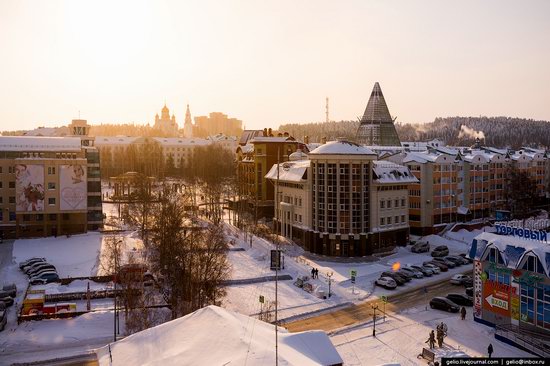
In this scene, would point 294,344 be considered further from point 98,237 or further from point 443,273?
point 98,237

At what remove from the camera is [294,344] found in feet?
62.5

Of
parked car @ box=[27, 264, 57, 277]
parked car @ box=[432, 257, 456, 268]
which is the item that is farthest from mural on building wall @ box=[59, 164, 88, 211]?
parked car @ box=[432, 257, 456, 268]

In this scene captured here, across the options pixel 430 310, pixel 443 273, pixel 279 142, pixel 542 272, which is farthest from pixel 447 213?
pixel 542 272

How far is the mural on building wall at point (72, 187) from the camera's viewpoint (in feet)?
184

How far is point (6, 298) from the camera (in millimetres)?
33375

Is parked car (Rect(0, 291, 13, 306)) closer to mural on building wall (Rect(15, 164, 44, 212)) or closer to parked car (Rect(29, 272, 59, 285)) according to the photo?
parked car (Rect(29, 272, 59, 285))

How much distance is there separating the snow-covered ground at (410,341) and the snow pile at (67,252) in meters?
22.5

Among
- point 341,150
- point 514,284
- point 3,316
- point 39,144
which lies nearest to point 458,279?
point 514,284

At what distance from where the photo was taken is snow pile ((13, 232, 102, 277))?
1651 inches

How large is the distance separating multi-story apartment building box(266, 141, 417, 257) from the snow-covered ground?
16682 millimetres

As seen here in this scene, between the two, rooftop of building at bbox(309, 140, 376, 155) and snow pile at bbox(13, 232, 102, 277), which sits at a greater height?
rooftop of building at bbox(309, 140, 376, 155)

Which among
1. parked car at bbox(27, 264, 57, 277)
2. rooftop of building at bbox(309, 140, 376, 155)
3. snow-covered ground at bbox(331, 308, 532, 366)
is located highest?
rooftop of building at bbox(309, 140, 376, 155)

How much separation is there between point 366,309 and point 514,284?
9.59 metres

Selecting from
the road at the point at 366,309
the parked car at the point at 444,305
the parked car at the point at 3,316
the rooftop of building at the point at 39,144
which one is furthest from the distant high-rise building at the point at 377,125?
the parked car at the point at 3,316
